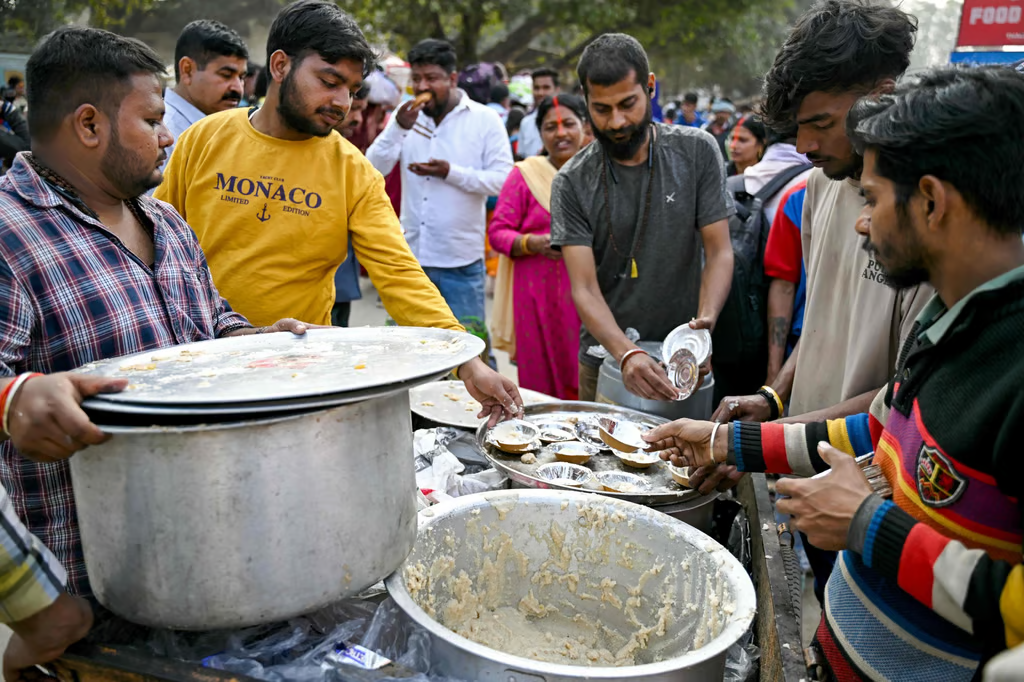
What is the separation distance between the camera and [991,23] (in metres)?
6.38

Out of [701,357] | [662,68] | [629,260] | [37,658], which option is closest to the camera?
[37,658]

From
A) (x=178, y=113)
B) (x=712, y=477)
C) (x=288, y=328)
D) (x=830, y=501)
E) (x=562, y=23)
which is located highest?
(x=562, y=23)

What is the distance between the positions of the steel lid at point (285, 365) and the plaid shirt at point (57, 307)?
4.8 inches

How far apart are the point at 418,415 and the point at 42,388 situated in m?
1.61

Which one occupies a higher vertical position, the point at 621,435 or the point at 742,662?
the point at 621,435

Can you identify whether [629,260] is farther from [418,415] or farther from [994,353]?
[994,353]

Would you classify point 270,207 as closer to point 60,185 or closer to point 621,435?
point 60,185

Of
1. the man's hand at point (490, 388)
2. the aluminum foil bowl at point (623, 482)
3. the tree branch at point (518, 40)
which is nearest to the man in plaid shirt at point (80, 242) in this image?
the man's hand at point (490, 388)

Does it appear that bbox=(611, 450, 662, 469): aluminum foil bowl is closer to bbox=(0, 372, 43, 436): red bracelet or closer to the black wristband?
the black wristband

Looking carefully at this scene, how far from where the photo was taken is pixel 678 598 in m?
1.66

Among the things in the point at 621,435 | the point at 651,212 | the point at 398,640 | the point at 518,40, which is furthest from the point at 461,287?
the point at 518,40

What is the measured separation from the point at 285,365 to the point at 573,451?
1087mm

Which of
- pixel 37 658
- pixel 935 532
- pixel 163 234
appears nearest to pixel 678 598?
pixel 935 532

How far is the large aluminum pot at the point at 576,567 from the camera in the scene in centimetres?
161
